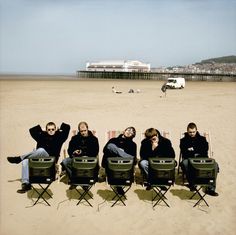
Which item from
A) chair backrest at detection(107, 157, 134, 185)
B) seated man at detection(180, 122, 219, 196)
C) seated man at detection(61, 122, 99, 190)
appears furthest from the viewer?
seated man at detection(180, 122, 219, 196)

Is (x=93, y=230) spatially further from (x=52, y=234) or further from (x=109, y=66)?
(x=109, y=66)

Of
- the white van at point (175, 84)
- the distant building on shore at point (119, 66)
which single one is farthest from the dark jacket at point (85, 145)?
the distant building on shore at point (119, 66)

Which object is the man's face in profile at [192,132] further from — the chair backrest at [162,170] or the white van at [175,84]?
the white van at [175,84]

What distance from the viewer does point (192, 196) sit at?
20.8 feet

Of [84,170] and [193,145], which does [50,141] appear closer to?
[84,170]

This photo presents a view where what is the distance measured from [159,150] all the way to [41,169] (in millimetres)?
2046

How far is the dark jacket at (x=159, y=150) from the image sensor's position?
6406mm

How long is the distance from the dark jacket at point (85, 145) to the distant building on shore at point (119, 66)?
125499mm

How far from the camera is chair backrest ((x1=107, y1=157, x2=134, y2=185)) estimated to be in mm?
5623

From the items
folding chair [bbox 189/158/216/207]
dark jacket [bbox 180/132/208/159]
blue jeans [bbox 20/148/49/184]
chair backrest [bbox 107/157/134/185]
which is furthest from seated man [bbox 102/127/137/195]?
folding chair [bbox 189/158/216/207]

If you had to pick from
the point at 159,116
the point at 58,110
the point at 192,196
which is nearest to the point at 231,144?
the point at 192,196

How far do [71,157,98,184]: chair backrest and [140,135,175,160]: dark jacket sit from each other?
116 centimetres

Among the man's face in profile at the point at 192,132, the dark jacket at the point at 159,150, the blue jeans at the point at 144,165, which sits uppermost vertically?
the man's face in profile at the point at 192,132

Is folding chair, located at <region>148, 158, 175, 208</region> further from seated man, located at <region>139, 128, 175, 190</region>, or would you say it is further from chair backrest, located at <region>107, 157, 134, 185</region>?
seated man, located at <region>139, 128, 175, 190</region>
